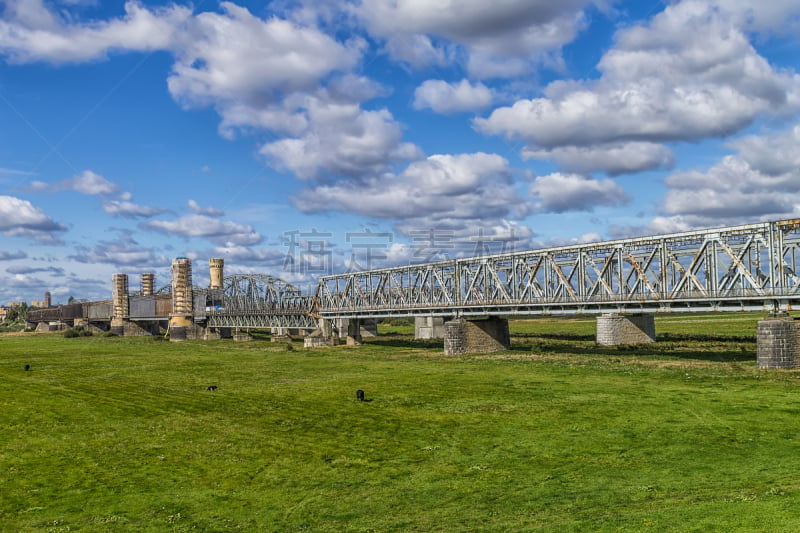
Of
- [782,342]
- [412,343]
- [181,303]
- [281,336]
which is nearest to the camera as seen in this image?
[782,342]

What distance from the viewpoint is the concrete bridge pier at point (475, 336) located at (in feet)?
275

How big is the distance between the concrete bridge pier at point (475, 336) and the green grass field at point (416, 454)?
88.4 feet

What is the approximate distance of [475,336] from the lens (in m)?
85.0

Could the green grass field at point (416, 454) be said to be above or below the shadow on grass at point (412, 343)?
above

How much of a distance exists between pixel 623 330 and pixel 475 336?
75.1 feet

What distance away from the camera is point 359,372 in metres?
66.1

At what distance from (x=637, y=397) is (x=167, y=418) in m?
28.6

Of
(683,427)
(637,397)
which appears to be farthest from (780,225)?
(683,427)

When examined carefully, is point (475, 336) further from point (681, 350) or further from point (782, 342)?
point (782, 342)

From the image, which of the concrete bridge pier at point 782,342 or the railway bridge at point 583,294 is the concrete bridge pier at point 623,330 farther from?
the concrete bridge pier at point 782,342

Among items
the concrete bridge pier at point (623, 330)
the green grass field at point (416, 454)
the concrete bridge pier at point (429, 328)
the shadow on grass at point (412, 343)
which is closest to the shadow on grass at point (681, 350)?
the concrete bridge pier at point (623, 330)

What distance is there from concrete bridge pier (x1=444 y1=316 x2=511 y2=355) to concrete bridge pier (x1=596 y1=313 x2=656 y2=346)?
16.5 m

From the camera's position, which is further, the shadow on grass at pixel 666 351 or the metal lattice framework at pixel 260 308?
the metal lattice framework at pixel 260 308

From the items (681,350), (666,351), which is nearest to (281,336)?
(666,351)
